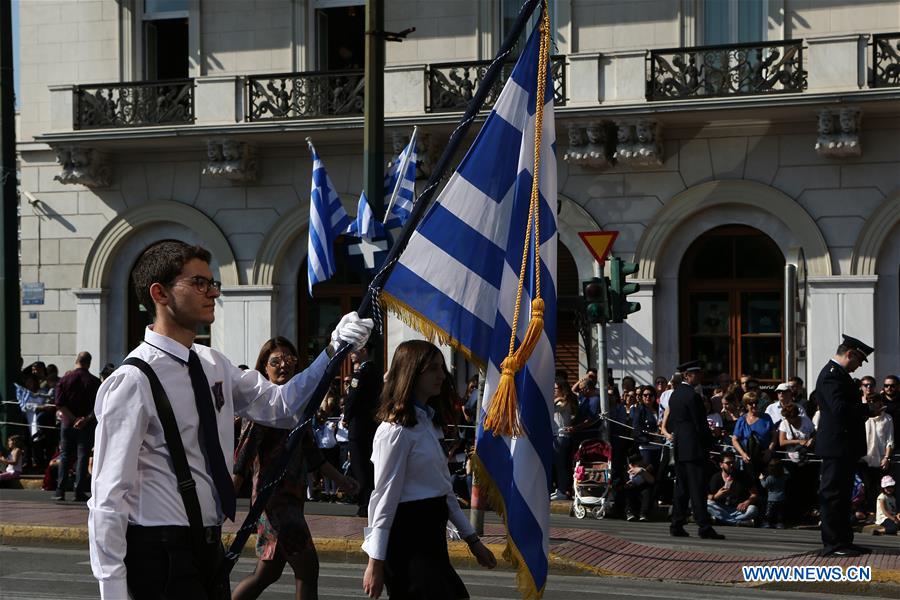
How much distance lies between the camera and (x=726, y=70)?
21.4 meters

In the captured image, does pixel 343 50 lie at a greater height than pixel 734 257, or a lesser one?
greater

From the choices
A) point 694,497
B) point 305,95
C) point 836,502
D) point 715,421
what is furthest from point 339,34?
point 836,502

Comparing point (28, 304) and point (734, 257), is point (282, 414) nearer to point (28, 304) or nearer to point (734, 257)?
point (734, 257)

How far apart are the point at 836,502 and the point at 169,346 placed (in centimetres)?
843

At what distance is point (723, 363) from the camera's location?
22422 mm

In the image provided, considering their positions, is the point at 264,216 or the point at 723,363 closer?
the point at 723,363

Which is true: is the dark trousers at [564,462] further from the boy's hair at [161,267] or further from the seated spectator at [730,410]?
the boy's hair at [161,267]

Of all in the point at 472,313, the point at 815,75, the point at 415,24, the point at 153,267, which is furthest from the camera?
the point at 415,24

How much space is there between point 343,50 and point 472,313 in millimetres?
18776

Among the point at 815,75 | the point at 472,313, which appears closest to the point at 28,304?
the point at 815,75

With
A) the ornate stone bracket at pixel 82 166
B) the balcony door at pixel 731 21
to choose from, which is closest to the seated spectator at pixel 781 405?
the balcony door at pixel 731 21

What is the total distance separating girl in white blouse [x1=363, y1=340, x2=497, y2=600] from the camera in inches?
226

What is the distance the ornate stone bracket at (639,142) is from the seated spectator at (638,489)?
7263mm

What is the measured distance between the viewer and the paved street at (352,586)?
9867 millimetres
